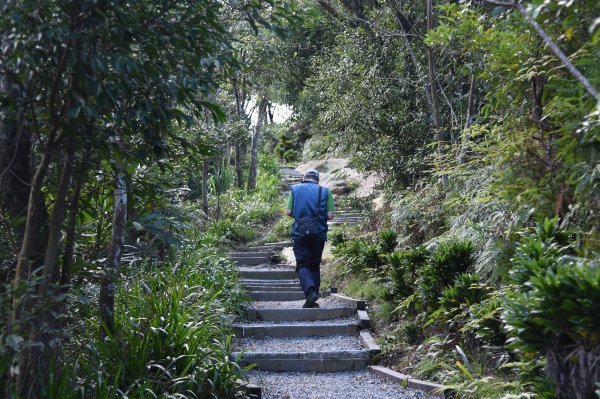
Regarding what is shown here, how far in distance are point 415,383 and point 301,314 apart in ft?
10.7

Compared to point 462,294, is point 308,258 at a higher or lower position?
higher

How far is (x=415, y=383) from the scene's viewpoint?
6645 mm

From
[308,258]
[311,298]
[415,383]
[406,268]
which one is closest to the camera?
[415,383]

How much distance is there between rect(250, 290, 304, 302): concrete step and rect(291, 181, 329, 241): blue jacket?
1900 millimetres

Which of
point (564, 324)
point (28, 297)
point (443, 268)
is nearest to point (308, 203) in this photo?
point (443, 268)

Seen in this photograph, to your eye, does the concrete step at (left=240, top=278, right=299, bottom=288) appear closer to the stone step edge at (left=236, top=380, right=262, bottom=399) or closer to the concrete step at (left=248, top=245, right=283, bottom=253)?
the concrete step at (left=248, top=245, right=283, bottom=253)

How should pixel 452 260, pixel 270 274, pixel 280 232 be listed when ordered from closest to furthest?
1. pixel 452 260
2. pixel 270 274
3. pixel 280 232

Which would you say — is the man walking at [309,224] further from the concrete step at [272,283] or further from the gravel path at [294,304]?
the concrete step at [272,283]

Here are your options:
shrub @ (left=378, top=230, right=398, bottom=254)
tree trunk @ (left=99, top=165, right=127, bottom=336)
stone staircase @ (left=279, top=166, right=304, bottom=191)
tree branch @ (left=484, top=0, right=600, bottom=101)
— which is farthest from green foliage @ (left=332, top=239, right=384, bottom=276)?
stone staircase @ (left=279, top=166, right=304, bottom=191)

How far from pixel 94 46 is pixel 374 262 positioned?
711 centimetres

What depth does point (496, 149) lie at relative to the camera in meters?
6.90

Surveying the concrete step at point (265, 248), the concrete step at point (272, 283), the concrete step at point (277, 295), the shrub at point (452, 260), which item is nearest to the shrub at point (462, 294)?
the shrub at point (452, 260)

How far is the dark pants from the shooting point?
9648 millimetres

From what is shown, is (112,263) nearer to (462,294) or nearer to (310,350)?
(310,350)
